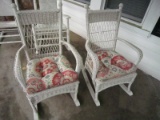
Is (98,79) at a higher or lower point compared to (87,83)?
higher

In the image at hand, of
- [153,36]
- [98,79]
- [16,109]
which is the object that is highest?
[153,36]

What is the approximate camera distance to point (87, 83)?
5.67 feet

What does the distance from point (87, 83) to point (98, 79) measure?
0.50 meters

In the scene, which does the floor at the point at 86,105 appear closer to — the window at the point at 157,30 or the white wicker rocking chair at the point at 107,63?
the white wicker rocking chair at the point at 107,63

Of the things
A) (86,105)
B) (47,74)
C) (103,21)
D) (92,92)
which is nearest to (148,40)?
(103,21)

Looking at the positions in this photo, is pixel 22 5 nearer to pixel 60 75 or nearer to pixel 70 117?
pixel 60 75

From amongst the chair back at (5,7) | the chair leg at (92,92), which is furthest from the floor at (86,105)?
the chair back at (5,7)

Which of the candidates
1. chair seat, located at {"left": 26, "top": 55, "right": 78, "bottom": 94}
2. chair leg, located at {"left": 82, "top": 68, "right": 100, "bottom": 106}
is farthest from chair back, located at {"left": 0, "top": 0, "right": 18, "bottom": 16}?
chair leg, located at {"left": 82, "top": 68, "right": 100, "bottom": 106}

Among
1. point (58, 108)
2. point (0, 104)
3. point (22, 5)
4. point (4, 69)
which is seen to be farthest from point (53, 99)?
point (22, 5)

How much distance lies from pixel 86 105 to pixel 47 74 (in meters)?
0.66

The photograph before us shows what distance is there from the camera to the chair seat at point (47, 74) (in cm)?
108

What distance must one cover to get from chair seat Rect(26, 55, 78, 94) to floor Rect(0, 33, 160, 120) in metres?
0.45

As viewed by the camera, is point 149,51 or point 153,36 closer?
point 153,36

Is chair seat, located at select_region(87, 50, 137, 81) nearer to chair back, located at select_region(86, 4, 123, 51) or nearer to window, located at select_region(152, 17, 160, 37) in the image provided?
chair back, located at select_region(86, 4, 123, 51)
